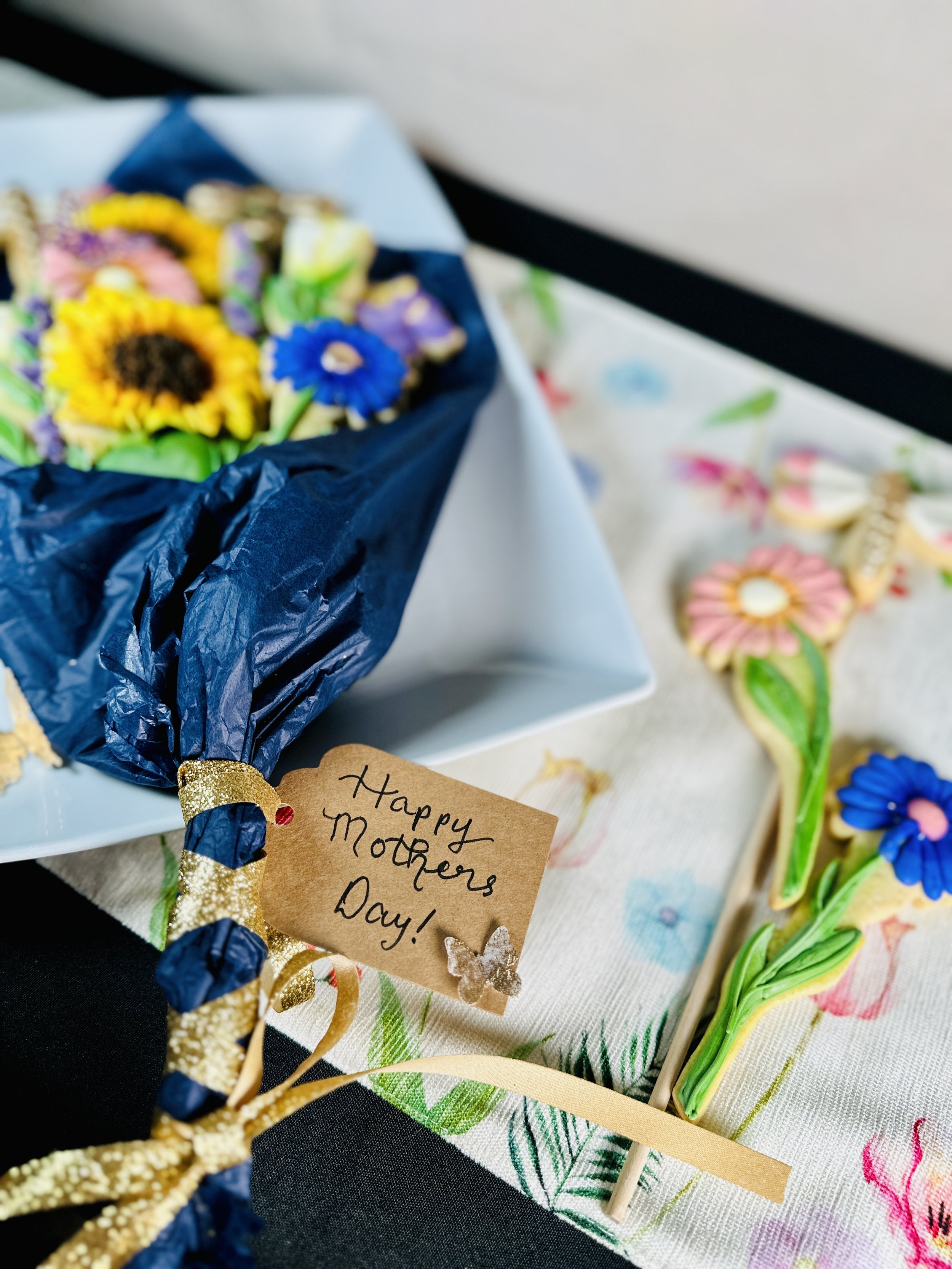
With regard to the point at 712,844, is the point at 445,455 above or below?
above

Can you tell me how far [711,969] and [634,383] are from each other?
455 millimetres

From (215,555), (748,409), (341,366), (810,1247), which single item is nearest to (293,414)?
(341,366)

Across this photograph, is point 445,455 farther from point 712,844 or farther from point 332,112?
point 332,112

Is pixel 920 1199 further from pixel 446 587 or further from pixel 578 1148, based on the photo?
pixel 446 587

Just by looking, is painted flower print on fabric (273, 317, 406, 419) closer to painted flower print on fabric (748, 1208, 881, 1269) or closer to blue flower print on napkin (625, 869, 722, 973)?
blue flower print on napkin (625, 869, 722, 973)

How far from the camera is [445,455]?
0.54 meters

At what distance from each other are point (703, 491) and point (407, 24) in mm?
482

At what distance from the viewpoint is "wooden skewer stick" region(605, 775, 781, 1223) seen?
0.35m

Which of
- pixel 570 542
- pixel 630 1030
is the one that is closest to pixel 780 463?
pixel 570 542

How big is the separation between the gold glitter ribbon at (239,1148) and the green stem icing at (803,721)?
13 centimetres

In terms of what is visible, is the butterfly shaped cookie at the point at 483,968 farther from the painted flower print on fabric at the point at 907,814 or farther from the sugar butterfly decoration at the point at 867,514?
the sugar butterfly decoration at the point at 867,514

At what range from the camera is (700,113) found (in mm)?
649

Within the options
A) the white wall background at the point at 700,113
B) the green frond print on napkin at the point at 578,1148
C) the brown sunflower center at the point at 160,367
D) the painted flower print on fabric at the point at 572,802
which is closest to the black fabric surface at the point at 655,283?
the white wall background at the point at 700,113

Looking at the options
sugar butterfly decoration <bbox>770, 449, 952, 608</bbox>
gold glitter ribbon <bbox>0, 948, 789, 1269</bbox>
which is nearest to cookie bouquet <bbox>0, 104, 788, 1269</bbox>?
gold glitter ribbon <bbox>0, 948, 789, 1269</bbox>
